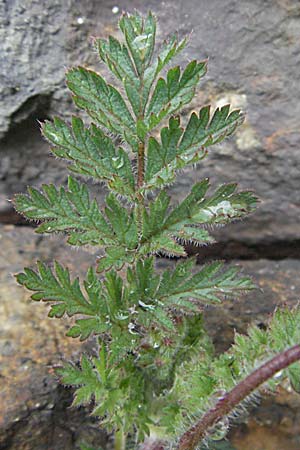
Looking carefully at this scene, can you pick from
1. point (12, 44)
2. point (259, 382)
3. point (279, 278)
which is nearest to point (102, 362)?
point (259, 382)

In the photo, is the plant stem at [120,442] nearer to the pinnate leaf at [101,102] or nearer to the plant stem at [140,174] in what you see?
the plant stem at [140,174]

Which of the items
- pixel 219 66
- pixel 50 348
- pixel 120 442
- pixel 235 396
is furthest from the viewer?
pixel 219 66

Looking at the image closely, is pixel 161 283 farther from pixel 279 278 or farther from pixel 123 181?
pixel 279 278

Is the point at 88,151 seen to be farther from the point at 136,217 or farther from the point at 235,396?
the point at 235,396

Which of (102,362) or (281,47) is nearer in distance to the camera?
(102,362)

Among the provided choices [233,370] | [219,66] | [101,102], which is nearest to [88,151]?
[101,102]

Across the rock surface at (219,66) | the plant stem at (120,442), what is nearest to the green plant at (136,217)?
the plant stem at (120,442)

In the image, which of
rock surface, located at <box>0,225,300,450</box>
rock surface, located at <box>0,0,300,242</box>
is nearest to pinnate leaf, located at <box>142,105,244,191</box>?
rock surface, located at <box>0,225,300,450</box>

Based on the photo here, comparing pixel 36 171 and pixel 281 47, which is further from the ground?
pixel 281 47
